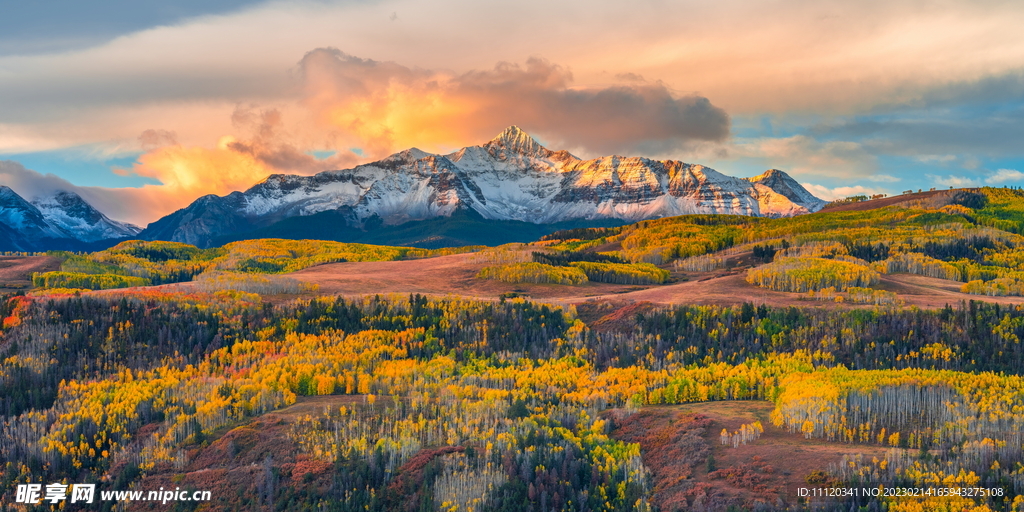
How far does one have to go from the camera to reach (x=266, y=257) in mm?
111750

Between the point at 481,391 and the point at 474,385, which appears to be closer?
the point at 481,391

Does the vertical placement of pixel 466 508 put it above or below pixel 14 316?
below

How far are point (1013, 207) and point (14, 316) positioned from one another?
11638 cm

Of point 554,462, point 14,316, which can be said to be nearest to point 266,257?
point 14,316

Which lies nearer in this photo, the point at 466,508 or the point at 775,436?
the point at 466,508

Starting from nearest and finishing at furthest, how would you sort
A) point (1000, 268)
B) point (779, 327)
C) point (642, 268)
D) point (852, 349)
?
1. point (852, 349)
2. point (779, 327)
3. point (1000, 268)
4. point (642, 268)

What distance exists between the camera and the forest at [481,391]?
67.9ft

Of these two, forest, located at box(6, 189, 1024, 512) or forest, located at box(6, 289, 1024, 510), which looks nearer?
forest, located at box(6, 189, 1024, 512)

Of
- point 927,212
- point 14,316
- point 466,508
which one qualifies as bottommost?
point 466,508

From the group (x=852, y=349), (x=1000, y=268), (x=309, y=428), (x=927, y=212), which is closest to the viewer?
(x=309, y=428)

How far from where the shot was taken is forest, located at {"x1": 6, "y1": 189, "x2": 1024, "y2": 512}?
20.7 meters

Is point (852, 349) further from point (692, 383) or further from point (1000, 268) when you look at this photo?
point (1000, 268)

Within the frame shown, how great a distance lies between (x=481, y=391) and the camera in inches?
1197

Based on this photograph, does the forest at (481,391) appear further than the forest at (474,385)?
No
